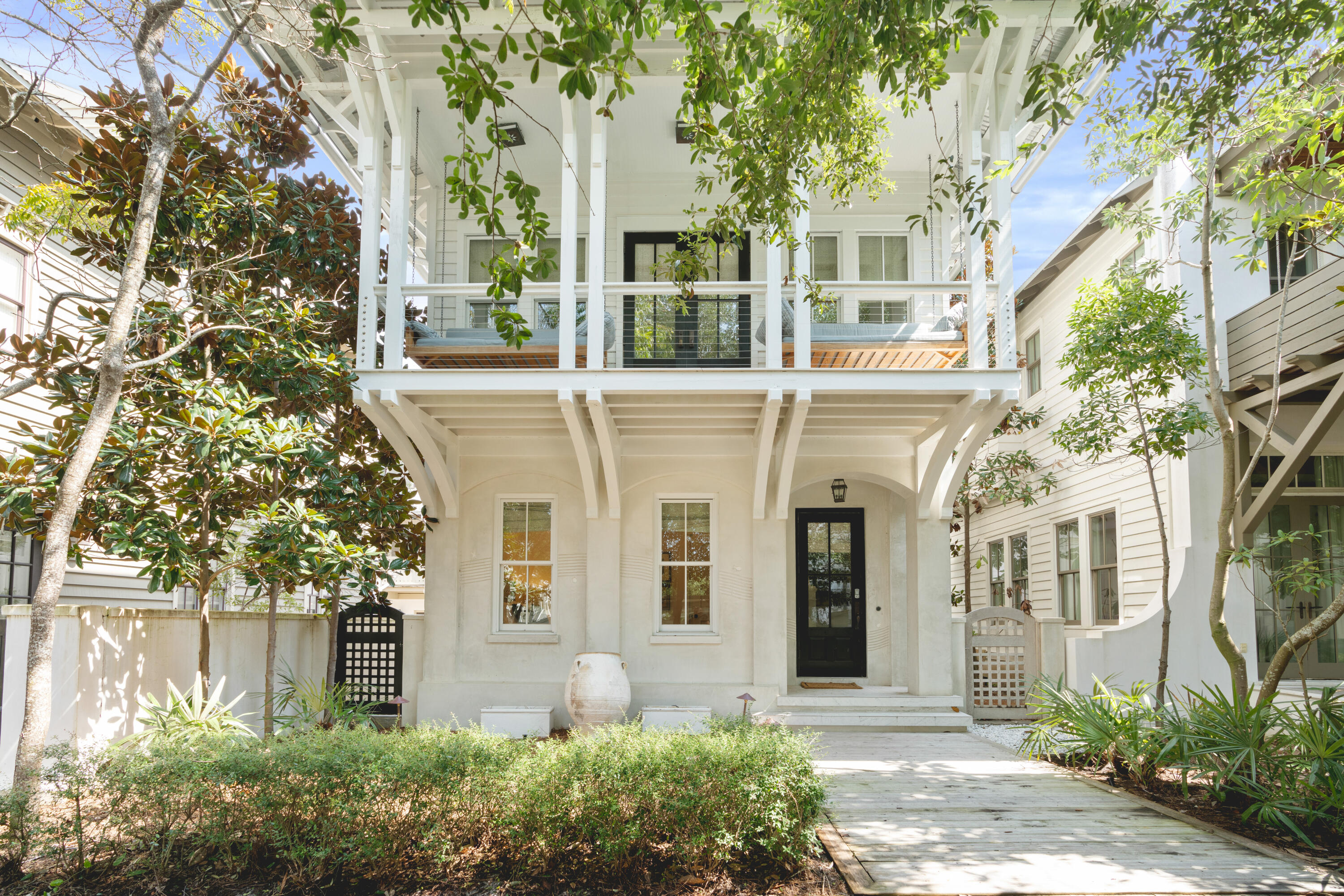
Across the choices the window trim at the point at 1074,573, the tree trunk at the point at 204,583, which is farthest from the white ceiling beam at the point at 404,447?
the window trim at the point at 1074,573

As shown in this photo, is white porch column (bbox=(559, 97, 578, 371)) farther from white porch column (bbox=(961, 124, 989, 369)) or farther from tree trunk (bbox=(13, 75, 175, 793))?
white porch column (bbox=(961, 124, 989, 369))

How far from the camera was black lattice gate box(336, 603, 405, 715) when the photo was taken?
10.3 meters

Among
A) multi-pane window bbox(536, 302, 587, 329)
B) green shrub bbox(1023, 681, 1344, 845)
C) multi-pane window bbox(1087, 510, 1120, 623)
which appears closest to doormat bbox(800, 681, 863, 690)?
green shrub bbox(1023, 681, 1344, 845)

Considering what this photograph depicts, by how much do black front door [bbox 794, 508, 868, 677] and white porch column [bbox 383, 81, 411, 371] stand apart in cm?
553

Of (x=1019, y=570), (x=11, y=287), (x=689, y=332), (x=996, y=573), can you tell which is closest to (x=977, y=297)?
(x=689, y=332)

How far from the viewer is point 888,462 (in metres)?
10.5

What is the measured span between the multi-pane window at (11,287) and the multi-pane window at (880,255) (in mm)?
8746

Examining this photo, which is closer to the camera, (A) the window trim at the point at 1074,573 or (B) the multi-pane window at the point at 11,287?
(B) the multi-pane window at the point at 11,287

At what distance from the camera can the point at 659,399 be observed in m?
8.99

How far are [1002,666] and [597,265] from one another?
621 centimetres

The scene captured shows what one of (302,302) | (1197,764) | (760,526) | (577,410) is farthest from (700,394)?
(1197,764)

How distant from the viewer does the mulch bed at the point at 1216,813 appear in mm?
5199

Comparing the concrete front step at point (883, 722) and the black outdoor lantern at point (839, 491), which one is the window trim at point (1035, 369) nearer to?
the black outdoor lantern at point (839, 491)

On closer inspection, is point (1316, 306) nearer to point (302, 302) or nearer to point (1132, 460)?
point (1132, 460)
